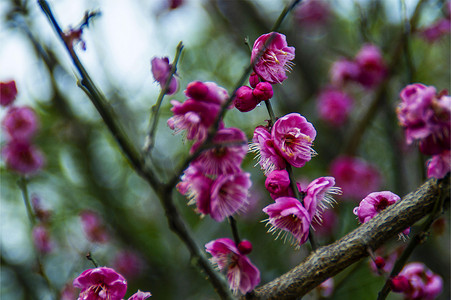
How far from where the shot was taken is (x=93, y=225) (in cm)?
441

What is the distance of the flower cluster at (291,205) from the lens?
1.29 meters

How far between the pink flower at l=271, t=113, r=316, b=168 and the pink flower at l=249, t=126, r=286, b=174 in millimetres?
19

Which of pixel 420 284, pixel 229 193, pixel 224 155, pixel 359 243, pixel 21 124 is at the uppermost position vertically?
pixel 21 124

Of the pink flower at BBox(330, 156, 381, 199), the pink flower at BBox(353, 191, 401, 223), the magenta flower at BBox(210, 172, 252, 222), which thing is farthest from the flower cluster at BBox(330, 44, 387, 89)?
the magenta flower at BBox(210, 172, 252, 222)

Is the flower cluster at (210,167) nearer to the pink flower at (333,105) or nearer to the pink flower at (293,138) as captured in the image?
the pink flower at (293,138)

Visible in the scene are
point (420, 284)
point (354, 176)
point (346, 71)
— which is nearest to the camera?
point (420, 284)

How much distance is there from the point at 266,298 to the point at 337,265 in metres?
0.25

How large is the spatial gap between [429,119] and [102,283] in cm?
117

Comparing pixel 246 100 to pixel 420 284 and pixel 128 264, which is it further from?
pixel 128 264

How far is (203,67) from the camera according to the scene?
7309 mm

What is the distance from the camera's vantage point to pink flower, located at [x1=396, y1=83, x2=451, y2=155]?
1100 mm

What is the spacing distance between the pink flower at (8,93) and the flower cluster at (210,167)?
1982mm

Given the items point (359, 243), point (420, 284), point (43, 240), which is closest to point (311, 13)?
point (43, 240)

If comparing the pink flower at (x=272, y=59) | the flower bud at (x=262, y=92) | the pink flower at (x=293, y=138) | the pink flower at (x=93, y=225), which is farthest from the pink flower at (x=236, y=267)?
the pink flower at (x=93, y=225)
